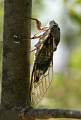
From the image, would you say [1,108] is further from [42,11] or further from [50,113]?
[42,11]

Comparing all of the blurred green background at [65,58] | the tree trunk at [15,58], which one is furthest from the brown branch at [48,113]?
the blurred green background at [65,58]

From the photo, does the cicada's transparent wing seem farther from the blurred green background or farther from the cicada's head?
the blurred green background

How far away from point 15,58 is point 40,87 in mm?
154

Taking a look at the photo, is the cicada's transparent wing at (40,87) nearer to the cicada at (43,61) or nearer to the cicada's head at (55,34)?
the cicada at (43,61)

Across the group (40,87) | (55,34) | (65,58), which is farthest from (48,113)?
(65,58)

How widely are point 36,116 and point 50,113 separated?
0.07 metres

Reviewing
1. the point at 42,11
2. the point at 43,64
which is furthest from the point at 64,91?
the point at 43,64

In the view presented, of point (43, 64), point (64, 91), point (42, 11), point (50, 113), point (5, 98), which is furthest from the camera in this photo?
point (64, 91)

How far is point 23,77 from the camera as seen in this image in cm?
190

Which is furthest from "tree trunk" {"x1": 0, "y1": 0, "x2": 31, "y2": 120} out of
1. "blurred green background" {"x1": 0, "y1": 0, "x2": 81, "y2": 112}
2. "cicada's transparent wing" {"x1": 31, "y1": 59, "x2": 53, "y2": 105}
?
"blurred green background" {"x1": 0, "y1": 0, "x2": 81, "y2": 112}

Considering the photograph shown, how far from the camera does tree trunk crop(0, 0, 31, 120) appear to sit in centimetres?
186

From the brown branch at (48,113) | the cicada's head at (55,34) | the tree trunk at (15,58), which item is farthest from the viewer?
the cicada's head at (55,34)

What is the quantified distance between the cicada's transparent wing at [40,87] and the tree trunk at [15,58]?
0.03 meters

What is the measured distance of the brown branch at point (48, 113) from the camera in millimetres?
1642
